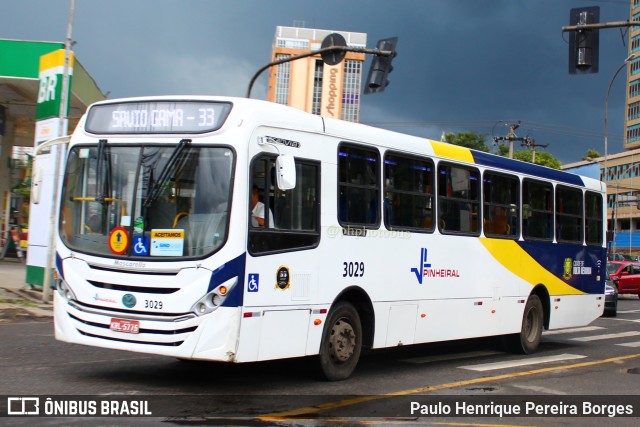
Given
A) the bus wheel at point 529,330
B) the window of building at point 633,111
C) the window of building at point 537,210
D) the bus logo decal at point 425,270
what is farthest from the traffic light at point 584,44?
the window of building at point 633,111

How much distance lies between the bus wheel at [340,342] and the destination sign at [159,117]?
2689 millimetres

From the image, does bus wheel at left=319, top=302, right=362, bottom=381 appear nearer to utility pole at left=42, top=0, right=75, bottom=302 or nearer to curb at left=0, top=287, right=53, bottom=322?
curb at left=0, top=287, right=53, bottom=322

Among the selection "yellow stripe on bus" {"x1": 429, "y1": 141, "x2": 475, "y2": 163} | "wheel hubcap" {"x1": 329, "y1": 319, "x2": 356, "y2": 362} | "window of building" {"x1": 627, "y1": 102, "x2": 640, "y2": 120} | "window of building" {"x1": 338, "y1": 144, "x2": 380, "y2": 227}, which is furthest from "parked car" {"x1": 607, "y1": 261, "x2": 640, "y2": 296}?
"window of building" {"x1": 627, "y1": 102, "x2": 640, "y2": 120}

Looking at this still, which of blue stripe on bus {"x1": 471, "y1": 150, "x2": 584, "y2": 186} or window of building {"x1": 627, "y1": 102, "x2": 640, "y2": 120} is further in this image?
window of building {"x1": 627, "y1": 102, "x2": 640, "y2": 120}

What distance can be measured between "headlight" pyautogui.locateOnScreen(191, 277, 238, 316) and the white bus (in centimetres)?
1

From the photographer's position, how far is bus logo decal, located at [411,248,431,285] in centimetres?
1038

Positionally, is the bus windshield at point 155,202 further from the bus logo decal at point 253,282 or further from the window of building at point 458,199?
the window of building at point 458,199

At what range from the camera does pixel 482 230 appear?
39.2 feet

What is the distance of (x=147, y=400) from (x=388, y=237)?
3.86 metres

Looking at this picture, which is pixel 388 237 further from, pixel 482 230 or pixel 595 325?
pixel 595 325

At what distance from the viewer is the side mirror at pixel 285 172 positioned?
26.1 feet

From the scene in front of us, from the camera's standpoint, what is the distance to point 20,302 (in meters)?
16.1

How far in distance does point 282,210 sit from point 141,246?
1.57 meters

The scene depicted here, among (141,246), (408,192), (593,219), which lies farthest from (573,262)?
(141,246)
